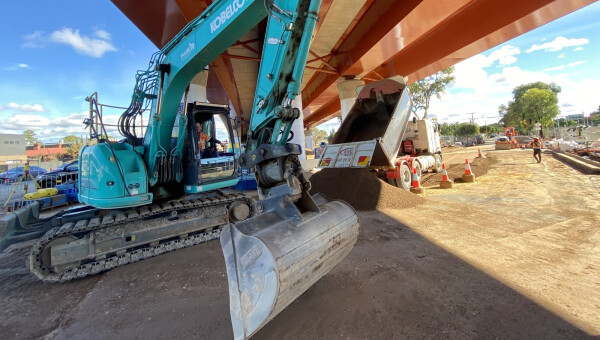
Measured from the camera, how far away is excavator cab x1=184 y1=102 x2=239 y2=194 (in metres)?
4.41

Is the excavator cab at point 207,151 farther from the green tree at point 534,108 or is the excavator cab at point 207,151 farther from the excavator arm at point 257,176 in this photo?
the green tree at point 534,108

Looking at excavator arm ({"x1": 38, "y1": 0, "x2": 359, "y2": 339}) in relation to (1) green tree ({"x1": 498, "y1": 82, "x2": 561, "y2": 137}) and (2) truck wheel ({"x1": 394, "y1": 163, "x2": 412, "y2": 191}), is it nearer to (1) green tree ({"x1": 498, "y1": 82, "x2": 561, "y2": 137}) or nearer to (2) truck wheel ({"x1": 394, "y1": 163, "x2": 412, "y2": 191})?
(2) truck wheel ({"x1": 394, "y1": 163, "x2": 412, "y2": 191})

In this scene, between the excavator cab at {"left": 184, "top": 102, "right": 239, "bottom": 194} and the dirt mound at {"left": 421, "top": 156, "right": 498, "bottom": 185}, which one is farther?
the dirt mound at {"left": 421, "top": 156, "right": 498, "bottom": 185}

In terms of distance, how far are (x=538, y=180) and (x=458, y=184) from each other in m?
2.61

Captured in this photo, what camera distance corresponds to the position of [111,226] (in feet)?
12.7

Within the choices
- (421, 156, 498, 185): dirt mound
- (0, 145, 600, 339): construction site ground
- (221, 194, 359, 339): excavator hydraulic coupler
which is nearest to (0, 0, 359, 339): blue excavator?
(221, 194, 359, 339): excavator hydraulic coupler

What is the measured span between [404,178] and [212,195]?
5.99m

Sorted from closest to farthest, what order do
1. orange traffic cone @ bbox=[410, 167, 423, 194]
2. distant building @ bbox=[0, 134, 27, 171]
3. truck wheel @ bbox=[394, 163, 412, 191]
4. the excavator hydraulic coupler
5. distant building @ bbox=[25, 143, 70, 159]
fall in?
the excavator hydraulic coupler, orange traffic cone @ bbox=[410, 167, 423, 194], truck wheel @ bbox=[394, 163, 412, 191], distant building @ bbox=[0, 134, 27, 171], distant building @ bbox=[25, 143, 70, 159]

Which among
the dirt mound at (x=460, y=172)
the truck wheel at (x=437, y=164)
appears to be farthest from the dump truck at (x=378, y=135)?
the truck wheel at (x=437, y=164)

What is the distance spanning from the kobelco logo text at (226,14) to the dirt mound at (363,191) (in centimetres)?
478

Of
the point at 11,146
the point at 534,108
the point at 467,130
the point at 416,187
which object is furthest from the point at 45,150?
the point at 534,108

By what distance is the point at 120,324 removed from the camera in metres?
2.53

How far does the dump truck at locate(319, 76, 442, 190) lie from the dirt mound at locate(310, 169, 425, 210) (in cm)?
47

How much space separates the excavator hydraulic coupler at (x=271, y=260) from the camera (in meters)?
1.70
